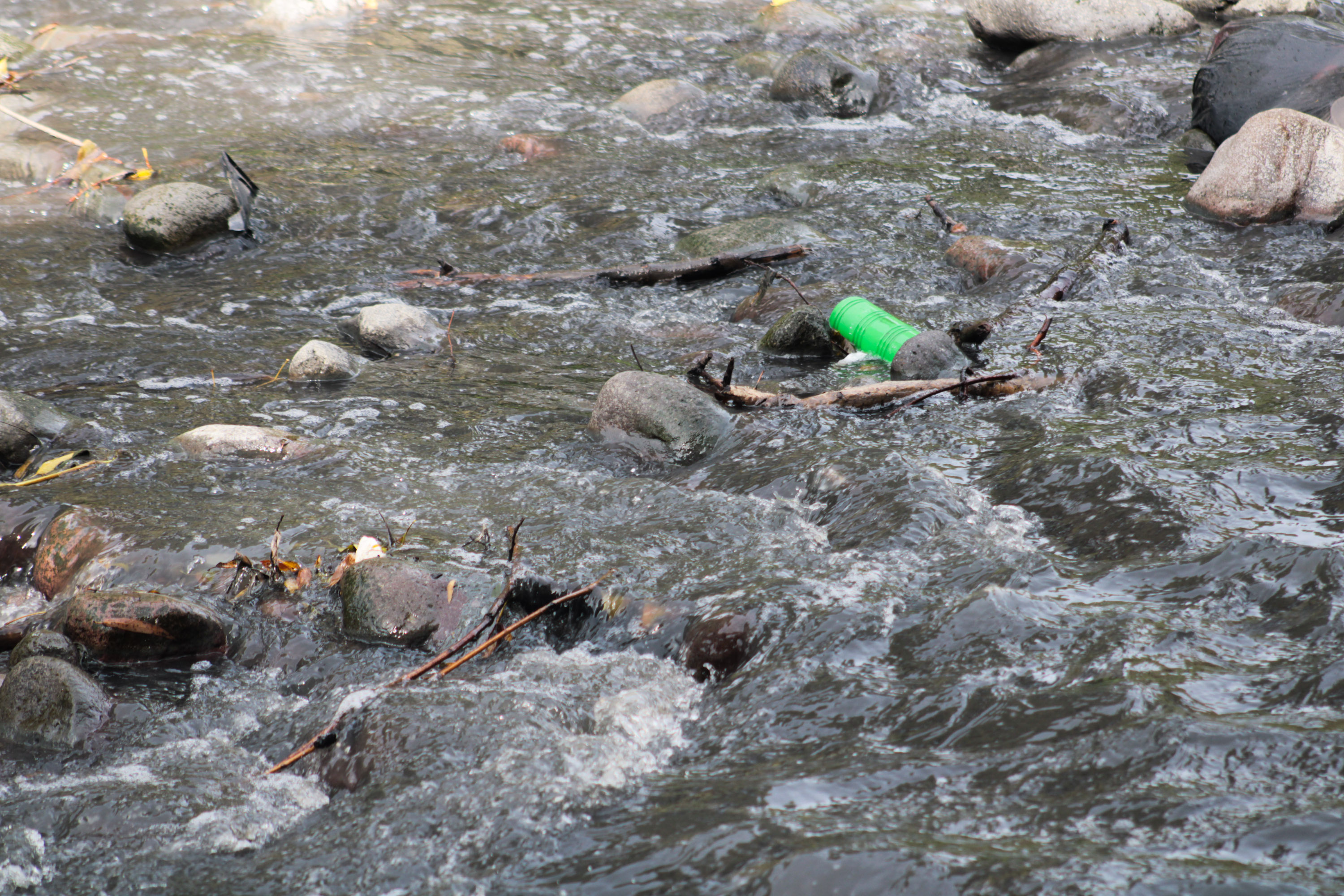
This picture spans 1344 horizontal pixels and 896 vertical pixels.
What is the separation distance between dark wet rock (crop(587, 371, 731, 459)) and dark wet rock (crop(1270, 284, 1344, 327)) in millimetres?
3032

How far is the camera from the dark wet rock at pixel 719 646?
2953 millimetres

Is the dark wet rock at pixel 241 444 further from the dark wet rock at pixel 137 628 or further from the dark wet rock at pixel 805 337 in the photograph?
the dark wet rock at pixel 805 337

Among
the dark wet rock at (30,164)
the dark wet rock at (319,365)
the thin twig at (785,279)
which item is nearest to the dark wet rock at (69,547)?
the dark wet rock at (319,365)

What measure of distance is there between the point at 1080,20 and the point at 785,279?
7.15 metres

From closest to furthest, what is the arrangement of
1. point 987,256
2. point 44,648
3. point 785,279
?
point 44,648, point 785,279, point 987,256

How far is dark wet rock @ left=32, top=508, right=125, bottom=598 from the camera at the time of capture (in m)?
3.61

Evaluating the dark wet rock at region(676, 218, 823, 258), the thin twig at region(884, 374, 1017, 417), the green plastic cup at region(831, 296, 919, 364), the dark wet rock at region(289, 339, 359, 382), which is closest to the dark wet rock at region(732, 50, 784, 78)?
the dark wet rock at region(676, 218, 823, 258)

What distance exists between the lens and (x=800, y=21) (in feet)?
38.5

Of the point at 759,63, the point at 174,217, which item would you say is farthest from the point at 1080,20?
the point at 174,217

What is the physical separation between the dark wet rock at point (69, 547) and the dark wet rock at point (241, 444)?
0.56 meters

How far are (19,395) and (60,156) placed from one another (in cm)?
432

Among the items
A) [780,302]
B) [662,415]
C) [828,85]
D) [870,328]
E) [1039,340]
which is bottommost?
[662,415]

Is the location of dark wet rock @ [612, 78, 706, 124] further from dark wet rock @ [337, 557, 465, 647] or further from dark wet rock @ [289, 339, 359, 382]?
dark wet rock @ [337, 557, 465, 647]

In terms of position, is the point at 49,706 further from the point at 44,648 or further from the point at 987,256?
the point at 987,256
